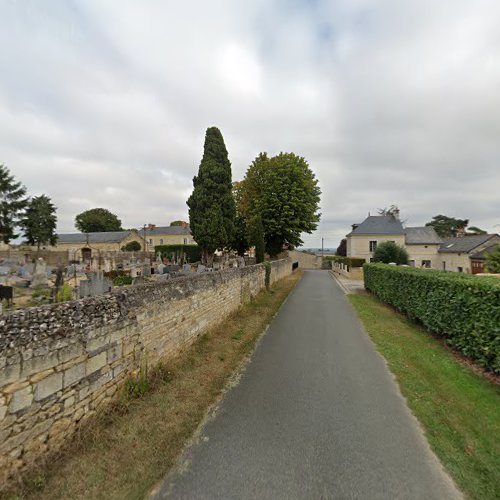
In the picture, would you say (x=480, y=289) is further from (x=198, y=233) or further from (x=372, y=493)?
(x=198, y=233)

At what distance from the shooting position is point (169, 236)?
6138 centimetres

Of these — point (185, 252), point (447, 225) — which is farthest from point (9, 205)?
point (447, 225)

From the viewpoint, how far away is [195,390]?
4770 millimetres

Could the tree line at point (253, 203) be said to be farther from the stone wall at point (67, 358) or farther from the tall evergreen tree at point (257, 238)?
the stone wall at point (67, 358)

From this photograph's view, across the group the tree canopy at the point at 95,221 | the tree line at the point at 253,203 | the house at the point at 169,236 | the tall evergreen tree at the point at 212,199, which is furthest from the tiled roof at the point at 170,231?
the tall evergreen tree at the point at 212,199

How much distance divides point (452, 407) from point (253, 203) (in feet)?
85.7

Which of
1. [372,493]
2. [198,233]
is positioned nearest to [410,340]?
[372,493]

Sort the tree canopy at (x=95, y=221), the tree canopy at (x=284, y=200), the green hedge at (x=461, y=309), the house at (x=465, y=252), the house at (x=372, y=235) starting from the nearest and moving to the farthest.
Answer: the green hedge at (x=461, y=309)
the tree canopy at (x=284, y=200)
the house at (x=465, y=252)
the house at (x=372, y=235)
the tree canopy at (x=95, y=221)

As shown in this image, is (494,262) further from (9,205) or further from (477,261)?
(9,205)

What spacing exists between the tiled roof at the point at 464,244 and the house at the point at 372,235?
6.27 m

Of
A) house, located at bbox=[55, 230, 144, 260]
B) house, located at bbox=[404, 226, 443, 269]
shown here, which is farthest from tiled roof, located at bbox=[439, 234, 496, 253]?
house, located at bbox=[55, 230, 144, 260]

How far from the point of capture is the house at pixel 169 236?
6062cm

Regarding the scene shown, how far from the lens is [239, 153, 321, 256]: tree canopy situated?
26922 millimetres

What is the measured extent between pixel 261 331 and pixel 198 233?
505 inches
